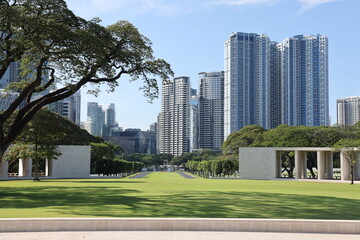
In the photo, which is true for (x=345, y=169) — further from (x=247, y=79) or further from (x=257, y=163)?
(x=247, y=79)

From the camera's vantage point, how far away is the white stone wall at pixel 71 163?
137 feet

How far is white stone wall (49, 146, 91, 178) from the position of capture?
137ft

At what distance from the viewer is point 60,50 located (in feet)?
58.3

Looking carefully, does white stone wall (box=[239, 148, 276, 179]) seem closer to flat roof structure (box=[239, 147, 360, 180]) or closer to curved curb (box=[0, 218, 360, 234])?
flat roof structure (box=[239, 147, 360, 180])

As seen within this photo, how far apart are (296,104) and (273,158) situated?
179 feet

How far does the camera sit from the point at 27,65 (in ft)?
66.9

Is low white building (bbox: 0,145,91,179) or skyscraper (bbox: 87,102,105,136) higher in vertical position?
skyscraper (bbox: 87,102,105,136)

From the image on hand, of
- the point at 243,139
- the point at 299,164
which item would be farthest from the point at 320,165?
the point at 243,139

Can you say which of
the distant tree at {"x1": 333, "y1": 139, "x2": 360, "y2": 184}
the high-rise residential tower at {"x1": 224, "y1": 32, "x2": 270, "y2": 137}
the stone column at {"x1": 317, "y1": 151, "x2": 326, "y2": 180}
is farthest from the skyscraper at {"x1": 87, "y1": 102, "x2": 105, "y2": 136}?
the distant tree at {"x1": 333, "y1": 139, "x2": 360, "y2": 184}

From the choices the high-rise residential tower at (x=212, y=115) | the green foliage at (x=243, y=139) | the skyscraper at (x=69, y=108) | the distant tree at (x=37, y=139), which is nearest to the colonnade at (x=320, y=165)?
the green foliage at (x=243, y=139)

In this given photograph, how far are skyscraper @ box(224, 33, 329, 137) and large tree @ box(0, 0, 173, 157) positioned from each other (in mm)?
76867

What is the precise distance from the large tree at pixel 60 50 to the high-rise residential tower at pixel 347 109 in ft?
348

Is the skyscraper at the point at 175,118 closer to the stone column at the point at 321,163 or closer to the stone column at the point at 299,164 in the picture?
the stone column at the point at 299,164

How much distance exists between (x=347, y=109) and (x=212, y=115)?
42.2m
